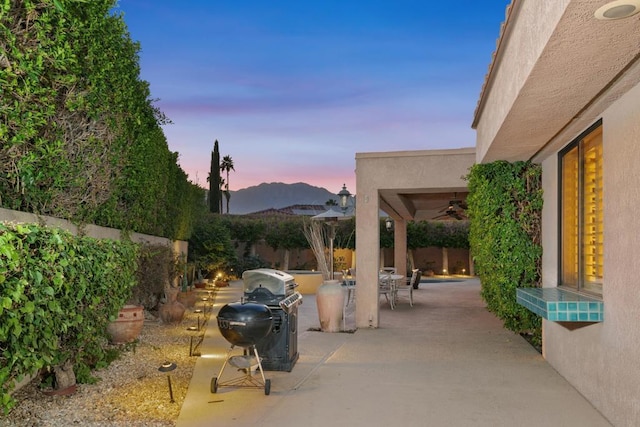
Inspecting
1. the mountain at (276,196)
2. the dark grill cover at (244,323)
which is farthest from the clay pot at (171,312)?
the mountain at (276,196)

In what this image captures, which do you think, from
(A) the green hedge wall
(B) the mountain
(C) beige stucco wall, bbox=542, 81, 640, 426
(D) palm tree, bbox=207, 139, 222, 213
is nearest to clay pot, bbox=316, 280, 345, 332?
(A) the green hedge wall

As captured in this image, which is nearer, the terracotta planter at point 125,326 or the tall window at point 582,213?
the tall window at point 582,213

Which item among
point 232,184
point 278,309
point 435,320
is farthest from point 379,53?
point 232,184


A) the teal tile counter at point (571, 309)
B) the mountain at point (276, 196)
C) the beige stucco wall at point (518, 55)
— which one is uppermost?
the mountain at point (276, 196)

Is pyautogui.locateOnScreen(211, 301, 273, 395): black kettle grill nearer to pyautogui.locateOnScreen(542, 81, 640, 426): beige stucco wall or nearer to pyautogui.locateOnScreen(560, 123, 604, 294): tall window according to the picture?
pyautogui.locateOnScreen(542, 81, 640, 426): beige stucco wall

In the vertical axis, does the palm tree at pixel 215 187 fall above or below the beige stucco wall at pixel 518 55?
above

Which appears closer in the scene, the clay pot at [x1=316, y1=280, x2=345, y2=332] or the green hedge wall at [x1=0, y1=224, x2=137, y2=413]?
the green hedge wall at [x1=0, y1=224, x2=137, y2=413]

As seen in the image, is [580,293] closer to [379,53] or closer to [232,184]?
[379,53]

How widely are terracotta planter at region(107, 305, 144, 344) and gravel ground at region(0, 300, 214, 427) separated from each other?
0.19 metres

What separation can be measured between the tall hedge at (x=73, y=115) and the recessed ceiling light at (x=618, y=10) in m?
3.37

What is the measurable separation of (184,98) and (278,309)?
59.8 ft

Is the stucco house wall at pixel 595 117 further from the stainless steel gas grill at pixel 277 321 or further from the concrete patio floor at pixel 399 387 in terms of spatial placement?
the stainless steel gas grill at pixel 277 321

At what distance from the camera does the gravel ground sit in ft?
13.8

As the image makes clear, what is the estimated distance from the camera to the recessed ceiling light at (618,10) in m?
2.53
